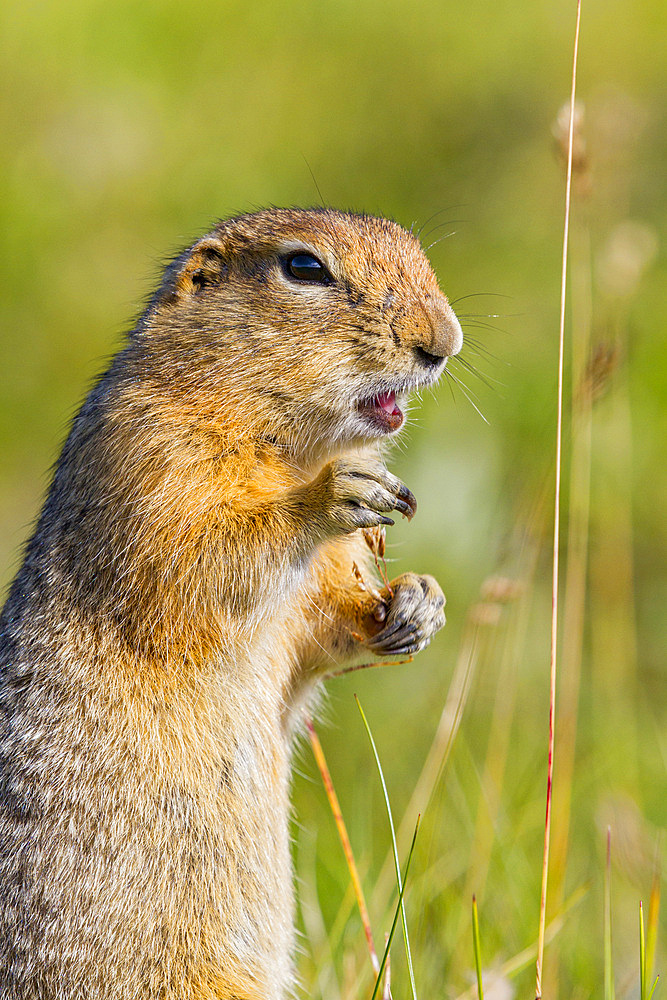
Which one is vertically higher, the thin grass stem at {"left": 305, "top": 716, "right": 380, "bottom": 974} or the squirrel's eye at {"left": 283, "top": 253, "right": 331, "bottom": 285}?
the squirrel's eye at {"left": 283, "top": 253, "right": 331, "bottom": 285}

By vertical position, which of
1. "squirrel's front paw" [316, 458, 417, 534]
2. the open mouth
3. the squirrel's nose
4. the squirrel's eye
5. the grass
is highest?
the squirrel's eye

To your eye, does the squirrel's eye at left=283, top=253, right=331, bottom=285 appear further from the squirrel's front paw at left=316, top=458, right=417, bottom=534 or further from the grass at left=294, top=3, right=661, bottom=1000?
the grass at left=294, top=3, right=661, bottom=1000

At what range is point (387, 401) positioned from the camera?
11.4 ft

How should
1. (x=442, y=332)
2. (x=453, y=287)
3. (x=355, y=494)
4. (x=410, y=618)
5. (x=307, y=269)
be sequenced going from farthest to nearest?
1. (x=453, y=287)
2. (x=410, y=618)
3. (x=307, y=269)
4. (x=442, y=332)
5. (x=355, y=494)

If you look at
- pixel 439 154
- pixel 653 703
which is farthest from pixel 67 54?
pixel 653 703

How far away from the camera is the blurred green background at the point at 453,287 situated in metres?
4.55

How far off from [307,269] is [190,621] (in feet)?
3.64

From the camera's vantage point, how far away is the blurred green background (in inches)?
179

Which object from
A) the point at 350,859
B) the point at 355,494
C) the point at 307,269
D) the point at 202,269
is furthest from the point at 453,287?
the point at 350,859

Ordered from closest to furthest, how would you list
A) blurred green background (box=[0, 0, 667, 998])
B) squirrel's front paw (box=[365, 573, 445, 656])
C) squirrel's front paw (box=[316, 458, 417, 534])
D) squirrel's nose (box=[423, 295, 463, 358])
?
squirrel's front paw (box=[316, 458, 417, 534]) < squirrel's nose (box=[423, 295, 463, 358]) < squirrel's front paw (box=[365, 573, 445, 656]) < blurred green background (box=[0, 0, 667, 998])

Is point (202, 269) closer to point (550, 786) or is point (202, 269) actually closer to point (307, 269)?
point (307, 269)

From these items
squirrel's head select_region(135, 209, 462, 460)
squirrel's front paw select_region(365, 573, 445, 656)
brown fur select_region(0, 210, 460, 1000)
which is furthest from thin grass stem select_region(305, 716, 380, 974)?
squirrel's head select_region(135, 209, 462, 460)

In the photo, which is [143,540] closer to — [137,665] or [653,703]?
[137,665]

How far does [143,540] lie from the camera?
3.46 metres
